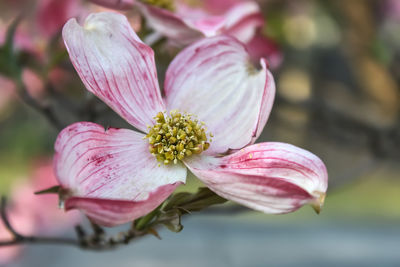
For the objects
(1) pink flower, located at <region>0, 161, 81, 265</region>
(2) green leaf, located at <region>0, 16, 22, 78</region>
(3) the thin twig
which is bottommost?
(1) pink flower, located at <region>0, 161, 81, 265</region>

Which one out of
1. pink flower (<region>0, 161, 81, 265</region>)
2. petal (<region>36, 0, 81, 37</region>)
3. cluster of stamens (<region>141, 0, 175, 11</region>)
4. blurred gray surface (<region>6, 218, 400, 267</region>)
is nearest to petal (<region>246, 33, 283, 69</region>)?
cluster of stamens (<region>141, 0, 175, 11</region>)

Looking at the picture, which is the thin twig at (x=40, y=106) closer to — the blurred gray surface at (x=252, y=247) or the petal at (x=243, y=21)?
the petal at (x=243, y=21)

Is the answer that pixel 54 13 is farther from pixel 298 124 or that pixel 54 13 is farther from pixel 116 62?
pixel 298 124

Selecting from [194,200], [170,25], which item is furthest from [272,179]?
[170,25]

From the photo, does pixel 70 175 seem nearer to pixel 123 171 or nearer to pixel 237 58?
pixel 123 171

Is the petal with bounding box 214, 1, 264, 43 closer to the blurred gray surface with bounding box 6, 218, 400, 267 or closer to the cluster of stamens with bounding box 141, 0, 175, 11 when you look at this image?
the cluster of stamens with bounding box 141, 0, 175, 11

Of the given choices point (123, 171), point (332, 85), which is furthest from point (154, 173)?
point (332, 85)
